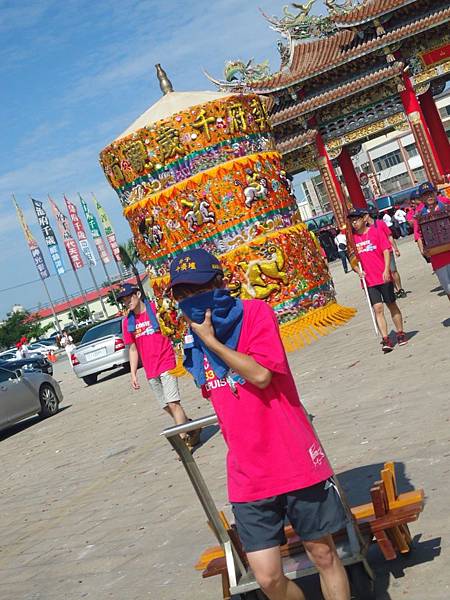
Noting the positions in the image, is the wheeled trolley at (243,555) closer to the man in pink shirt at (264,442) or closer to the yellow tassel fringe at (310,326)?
the man in pink shirt at (264,442)

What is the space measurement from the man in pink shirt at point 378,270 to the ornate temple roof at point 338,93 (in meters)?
17.6

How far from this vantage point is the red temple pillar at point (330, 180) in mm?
30062

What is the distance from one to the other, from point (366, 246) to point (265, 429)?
7603 mm

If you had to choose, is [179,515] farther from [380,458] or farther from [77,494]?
[77,494]

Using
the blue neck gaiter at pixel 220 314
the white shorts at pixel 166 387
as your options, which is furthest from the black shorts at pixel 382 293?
the blue neck gaiter at pixel 220 314

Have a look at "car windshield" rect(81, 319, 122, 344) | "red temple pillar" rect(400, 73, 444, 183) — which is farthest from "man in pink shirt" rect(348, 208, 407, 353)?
"red temple pillar" rect(400, 73, 444, 183)

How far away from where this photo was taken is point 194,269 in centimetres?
403

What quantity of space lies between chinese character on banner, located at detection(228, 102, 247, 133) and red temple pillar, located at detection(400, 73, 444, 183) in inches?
573

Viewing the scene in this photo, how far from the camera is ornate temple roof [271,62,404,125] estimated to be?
27.7 metres

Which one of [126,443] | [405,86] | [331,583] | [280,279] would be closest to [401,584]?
[331,583]

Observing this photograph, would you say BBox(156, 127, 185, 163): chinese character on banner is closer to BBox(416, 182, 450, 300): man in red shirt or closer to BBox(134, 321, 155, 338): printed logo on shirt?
BBox(416, 182, 450, 300): man in red shirt

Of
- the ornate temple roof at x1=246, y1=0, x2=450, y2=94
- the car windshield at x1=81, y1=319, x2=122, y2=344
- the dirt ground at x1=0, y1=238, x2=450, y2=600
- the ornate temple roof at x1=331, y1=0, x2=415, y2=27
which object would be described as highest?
the ornate temple roof at x1=331, y1=0, x2=415, y2=27

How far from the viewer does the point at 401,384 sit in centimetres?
896

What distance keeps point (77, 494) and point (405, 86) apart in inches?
845
